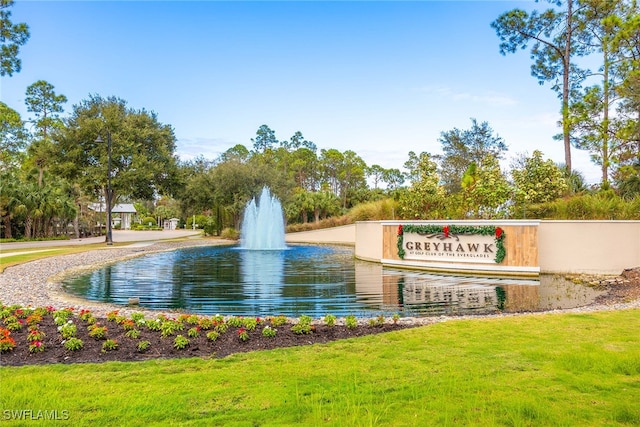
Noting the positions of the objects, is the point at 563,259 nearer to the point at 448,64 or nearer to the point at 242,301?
the point at 448,64

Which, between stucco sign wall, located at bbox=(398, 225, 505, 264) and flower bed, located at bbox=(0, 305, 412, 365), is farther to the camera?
stucco sign wall, located at bbox=(398, 225, 505, 264)

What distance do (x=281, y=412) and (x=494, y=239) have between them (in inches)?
480

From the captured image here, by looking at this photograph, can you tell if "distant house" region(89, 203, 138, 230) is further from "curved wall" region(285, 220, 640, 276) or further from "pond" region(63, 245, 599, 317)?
"curved wall" region(285, 220, 640, 276)

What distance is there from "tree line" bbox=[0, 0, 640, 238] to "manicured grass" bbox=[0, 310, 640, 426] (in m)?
5.55

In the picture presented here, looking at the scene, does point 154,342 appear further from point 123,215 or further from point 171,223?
point 123,215

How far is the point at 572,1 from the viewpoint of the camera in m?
23.9

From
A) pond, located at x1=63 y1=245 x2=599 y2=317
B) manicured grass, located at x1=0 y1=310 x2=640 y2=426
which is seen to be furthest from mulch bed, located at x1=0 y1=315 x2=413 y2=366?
pond, located at x1=63 y1=245 x2=599 y2=317

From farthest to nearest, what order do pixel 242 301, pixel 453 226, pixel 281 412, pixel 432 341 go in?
1. pixel 453 226
2. pixel 242 301
3. pixel 432 341
4. pixel 281 412

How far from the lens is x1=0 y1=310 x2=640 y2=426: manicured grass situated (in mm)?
3057

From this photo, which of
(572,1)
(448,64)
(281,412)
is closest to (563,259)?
(448,64)

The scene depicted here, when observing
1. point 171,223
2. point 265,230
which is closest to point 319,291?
point 265,230

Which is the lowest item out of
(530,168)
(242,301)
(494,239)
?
(242,301)

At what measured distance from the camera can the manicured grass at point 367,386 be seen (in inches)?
120

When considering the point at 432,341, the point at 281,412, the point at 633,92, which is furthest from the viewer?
the point at 633,92
